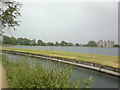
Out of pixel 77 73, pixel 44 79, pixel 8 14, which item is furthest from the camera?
pixel 8 14

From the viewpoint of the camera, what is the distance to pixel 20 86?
2.42 metres

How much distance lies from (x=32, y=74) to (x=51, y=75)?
477mm

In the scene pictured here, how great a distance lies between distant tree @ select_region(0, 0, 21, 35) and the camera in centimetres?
630

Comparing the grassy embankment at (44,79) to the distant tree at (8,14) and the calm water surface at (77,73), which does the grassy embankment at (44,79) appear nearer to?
the calm water surface at (77,73)

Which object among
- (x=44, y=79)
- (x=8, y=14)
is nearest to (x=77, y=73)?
(x=44, y=79)

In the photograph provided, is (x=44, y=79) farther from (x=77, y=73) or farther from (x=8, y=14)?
(x=8, y=14)

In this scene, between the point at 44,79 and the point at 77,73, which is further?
the point at 77,73

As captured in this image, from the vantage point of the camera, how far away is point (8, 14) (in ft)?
21.9

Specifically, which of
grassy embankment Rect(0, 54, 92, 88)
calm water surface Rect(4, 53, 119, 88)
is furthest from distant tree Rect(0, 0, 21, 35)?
grassy embankment Rect(0, 54, 92, 88)

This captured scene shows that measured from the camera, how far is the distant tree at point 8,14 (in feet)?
20.7

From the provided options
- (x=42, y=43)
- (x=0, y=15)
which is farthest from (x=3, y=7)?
(x=42, y=43)

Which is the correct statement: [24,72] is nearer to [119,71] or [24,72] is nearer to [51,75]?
[51,75]

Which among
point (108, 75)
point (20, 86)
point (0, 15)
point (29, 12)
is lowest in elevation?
point (108, 75)

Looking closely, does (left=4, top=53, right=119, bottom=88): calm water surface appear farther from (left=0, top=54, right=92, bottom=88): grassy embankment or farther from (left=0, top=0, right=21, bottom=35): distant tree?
(left=0, top=0, right=21, bottom=35): distant tree
